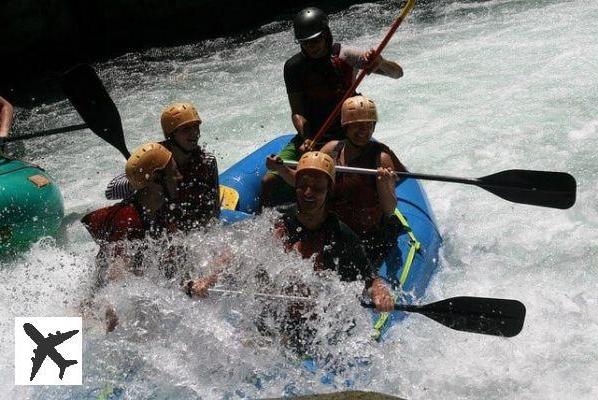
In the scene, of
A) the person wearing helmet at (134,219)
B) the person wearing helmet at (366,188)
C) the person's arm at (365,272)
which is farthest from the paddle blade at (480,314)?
the person wearing helmet at (134,219)

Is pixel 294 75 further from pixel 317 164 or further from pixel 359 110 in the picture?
pixel 317 164

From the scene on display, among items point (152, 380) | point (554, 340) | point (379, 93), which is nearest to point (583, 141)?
point (379, 93)

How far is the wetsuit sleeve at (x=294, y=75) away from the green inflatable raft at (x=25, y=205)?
6.32 ft

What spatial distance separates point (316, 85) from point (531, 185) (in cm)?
134

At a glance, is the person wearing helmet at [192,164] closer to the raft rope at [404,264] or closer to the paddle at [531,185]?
the paddle at [531,185]

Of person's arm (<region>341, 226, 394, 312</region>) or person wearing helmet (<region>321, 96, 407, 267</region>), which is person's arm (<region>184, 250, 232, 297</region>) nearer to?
person's arm (<region>341, 226, 394, 312</region>)

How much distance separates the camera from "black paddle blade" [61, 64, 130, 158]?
18.2 ft

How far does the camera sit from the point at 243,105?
843 cm

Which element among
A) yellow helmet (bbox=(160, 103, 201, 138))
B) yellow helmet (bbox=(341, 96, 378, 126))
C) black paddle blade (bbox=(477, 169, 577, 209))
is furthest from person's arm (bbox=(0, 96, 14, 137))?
black paddle blade (bbox=(477, 169, 577, 209))

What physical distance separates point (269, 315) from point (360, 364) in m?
0.45

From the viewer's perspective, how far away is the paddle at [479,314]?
354cm

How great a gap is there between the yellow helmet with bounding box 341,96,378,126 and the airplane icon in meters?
1.63

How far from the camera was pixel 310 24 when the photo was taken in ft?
14.4

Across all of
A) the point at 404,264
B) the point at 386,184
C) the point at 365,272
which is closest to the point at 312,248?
the point at 365,272
